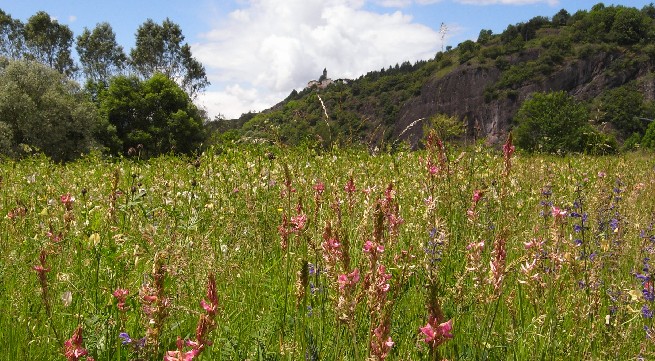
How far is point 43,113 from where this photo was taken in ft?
115

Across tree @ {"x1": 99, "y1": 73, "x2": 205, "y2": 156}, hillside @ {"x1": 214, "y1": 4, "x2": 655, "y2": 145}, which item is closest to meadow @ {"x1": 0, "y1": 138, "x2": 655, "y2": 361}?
tree @ {"x1": 99, "y1": 73, "x2": 205, "y2": 156}

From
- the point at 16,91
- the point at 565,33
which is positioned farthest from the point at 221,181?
the point at 565,33

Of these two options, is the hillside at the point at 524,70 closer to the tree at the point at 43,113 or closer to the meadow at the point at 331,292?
the tree at the point at 43,113

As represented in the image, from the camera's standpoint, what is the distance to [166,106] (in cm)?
4631

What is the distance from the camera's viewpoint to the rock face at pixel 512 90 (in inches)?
5512

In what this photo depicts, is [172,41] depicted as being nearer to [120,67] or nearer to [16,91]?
[120,67]

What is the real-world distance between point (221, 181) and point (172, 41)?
59485mm

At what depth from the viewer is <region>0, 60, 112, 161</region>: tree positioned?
3428cm

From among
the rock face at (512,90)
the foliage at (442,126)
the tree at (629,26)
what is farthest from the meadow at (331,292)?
the tree at (629,26)

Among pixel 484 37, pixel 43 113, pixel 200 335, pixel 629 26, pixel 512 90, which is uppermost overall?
pixel 484 37

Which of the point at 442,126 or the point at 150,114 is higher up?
the point at 150,114

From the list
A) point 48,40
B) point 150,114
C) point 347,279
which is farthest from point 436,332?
point 48,40

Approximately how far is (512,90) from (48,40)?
428 ft

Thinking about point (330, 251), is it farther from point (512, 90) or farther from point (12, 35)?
point (512, 90)
